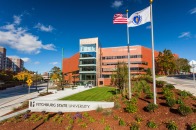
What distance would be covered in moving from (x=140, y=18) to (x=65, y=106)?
1153cm

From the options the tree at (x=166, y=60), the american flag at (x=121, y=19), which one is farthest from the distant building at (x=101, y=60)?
the american flag at (x=121, y=19)

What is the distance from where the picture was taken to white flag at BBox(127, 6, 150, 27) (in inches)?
572

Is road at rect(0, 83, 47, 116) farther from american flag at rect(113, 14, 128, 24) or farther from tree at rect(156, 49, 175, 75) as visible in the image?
tree at rect(156, 49, 175, 75)

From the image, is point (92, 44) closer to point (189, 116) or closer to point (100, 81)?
point (100, 81)

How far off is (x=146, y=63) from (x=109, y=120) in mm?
60728

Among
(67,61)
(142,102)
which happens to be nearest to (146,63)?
(67,61)

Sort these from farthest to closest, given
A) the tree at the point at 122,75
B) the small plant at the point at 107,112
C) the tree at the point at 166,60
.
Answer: the tree at the point at 166,60
the tree at the point at 122,75
the small plant at the point at 107,112

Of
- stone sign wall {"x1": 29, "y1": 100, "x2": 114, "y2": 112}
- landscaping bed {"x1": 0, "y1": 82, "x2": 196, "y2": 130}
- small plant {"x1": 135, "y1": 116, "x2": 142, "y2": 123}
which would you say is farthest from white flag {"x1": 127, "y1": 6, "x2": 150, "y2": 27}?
small plant {"x1": 135, "y1": 116, "x2": 142, "y2": 123}

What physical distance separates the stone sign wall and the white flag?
8.39 meters

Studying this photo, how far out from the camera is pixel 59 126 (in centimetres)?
1213

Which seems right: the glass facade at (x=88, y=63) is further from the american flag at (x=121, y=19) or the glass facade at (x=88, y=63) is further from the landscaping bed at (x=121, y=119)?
the landscaping bed at (x=121, y=119)

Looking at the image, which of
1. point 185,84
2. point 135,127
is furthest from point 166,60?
point 135,127

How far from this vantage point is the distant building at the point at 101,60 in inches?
2308

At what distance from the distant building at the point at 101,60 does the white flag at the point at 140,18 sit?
3925 centimetres
